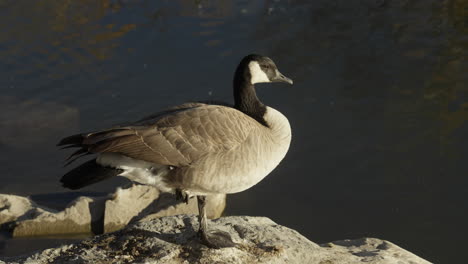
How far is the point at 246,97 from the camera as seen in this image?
555 centimetres

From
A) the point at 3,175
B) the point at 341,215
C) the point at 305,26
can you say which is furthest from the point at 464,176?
the point at 3,175

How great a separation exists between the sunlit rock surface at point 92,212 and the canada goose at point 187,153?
2559 millimetres

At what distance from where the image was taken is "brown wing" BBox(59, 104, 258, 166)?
461 centimetres

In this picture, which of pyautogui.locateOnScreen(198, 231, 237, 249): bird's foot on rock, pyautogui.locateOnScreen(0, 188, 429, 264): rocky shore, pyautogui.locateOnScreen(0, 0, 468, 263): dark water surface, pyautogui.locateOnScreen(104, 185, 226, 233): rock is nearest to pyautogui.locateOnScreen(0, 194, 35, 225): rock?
pyautogui.locateOnScreen(0, 0, 468, 263): dark water surface

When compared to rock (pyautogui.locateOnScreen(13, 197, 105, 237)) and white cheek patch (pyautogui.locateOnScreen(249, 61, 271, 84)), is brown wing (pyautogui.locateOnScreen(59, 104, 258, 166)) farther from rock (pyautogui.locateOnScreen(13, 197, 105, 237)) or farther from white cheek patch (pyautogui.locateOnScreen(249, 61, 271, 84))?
rock (pyautogui.locateOnScreen(13, 197, 105, 237))

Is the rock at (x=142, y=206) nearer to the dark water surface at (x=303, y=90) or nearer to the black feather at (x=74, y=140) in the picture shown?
the dark water surface at (x=303, y=90)

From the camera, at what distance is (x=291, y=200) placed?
8000 millimetres

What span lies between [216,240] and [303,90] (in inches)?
214

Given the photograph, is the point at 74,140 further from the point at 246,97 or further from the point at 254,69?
the point at 254,69

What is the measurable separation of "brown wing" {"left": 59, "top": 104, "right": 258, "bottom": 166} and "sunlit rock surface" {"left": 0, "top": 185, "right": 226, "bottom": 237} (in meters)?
2.70

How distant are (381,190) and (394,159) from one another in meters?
0.62

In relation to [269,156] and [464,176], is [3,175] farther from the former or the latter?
[464,176]

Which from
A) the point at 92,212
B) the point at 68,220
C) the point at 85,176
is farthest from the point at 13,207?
the point at 85,176

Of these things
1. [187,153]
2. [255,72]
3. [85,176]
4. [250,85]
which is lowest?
[85,176]
